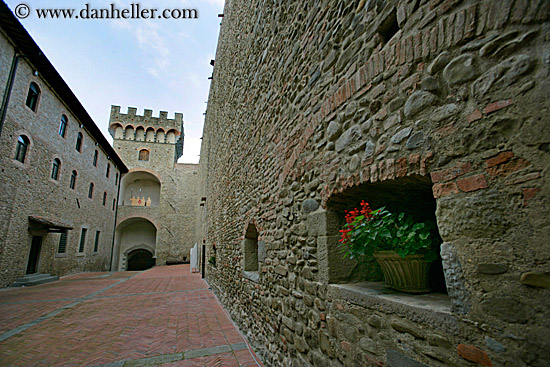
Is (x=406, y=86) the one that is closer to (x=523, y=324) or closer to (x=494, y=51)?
(x=494, y=51)

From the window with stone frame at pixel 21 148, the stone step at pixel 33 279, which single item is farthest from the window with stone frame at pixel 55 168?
the stone step at pixel 33 279

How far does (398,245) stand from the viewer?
1647 millimetres

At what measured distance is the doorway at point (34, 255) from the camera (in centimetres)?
1099

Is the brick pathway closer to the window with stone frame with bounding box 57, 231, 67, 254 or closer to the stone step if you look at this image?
the stone step

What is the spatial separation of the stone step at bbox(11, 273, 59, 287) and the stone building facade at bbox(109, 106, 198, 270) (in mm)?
10342

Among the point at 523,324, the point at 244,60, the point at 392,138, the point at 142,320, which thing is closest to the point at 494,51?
the point at 392,138

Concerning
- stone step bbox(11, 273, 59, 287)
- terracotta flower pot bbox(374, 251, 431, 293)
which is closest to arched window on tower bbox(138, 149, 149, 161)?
stone step bbox(11, 273, 59, 287)

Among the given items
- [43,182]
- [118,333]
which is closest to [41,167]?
[43,182]

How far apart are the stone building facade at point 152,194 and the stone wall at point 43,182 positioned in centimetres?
555

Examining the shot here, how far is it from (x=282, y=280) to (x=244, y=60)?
460cm

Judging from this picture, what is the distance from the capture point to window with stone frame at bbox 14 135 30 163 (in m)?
9.69

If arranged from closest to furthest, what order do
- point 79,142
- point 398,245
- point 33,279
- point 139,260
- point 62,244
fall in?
1. point 398,245
2. point 33,279
3. point 62,244
4. point 79,142
5. point 139,260

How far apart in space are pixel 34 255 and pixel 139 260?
14.2 m

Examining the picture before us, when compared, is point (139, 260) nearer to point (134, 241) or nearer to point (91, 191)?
point (134, 241)
